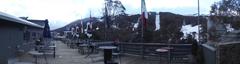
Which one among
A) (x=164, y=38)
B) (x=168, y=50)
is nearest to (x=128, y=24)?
(x=164, y=38)

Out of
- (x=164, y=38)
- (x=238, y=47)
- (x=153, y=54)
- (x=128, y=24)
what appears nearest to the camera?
(x=238, y=47)

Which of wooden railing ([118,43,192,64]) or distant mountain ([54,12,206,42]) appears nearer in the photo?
wooden railing ([118,43,192,64])

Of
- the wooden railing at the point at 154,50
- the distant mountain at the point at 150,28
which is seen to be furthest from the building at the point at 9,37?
the distant mountain at the point at 150,28

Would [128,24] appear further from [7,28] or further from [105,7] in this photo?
[7,28]

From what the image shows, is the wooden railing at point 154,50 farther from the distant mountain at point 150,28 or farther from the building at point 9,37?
the building at point 9,37

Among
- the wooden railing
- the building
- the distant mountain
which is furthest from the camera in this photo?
the distant mountain

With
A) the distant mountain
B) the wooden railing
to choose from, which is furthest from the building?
the distant mountain

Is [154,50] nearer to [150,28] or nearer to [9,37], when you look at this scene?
[9,37]

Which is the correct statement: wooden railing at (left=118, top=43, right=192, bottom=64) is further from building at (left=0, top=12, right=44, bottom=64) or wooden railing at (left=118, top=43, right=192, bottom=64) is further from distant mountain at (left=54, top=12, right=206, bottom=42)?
building at (left=0, top=12, right=44, bottom=64)

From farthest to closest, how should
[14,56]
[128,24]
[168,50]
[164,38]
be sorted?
[128,24] < [164,38] < [14,56] < [168,50]

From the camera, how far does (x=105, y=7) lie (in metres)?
48.4

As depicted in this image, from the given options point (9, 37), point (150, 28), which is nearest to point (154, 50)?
point (9, 37)

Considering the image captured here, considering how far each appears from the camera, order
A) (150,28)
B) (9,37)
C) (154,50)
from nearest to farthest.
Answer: (154,50) → (9,37) → (150,28)

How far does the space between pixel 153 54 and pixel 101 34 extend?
27.5 m
